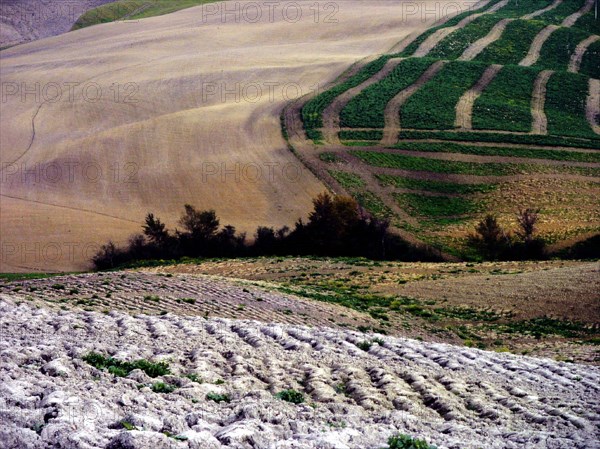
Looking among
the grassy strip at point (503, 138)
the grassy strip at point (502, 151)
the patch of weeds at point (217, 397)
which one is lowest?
the patch of weeds at point (217, 397)

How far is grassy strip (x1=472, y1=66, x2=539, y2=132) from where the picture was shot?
2894 inches

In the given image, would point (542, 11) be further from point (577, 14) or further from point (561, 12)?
point (577, 14)

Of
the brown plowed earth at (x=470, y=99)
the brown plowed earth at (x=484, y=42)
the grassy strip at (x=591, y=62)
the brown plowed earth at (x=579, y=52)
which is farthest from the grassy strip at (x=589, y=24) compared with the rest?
the brown plowed earth at (x=470, y=99)

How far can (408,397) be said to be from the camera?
46.5ft

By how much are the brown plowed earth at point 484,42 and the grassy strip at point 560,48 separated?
634 cm

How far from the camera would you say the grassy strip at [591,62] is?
293 ft

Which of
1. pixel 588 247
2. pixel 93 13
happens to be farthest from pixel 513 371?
pixel 93 13

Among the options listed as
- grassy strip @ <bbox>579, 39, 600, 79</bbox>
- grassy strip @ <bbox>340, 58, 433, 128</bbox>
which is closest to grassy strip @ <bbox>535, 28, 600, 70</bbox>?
grassy strip @ <bbox>579, 39, 600, 79</bbox>

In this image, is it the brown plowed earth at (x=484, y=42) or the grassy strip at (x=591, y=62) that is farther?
the brown plowed earth at (x=484, y=42)

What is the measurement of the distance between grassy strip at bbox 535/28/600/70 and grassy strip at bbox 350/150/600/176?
30.4 metres

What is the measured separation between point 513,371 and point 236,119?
2433 inches

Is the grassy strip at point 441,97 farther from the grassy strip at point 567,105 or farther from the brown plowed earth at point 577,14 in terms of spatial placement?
the brown plowed earth at point 577,14

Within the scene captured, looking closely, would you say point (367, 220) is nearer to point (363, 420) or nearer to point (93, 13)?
point (363, 420)

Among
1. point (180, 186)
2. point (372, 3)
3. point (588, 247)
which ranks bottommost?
point (588, 247)
